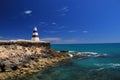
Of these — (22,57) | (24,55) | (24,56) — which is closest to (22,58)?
(22,57)

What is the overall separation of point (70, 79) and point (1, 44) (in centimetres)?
1957

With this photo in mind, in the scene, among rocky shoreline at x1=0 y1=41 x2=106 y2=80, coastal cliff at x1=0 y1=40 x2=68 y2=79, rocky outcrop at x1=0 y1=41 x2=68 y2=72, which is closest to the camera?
rocky shoreline at x1=0 y1=41 x2=106 y2=80

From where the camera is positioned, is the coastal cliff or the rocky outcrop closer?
the coastal cliff

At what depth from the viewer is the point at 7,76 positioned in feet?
90.8

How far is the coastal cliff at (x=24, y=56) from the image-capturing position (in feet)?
105

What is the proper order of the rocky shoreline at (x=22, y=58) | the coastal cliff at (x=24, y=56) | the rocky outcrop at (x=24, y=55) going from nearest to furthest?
the rocky shoreline at (x=22, y=58) → the coastal cliff at (x=24, y=56) → the rocky outcrop at (x=24, y=55)

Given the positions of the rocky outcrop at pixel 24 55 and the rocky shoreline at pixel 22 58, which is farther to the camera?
the rocky outcrop at pixel 24 55

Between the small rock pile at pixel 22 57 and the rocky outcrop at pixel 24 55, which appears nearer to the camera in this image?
the small rock pile at pixel 22 57

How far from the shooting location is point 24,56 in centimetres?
3778

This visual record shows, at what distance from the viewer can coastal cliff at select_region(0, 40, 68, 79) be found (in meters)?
32.0

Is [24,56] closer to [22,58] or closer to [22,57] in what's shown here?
[22,57]

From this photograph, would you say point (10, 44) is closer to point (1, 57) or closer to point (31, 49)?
point (31, 49)

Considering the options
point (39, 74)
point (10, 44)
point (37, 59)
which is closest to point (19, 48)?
point (10, 44)

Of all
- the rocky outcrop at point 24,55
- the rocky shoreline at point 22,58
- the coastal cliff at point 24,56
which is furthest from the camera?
the rocky outcrop at point 24,55
